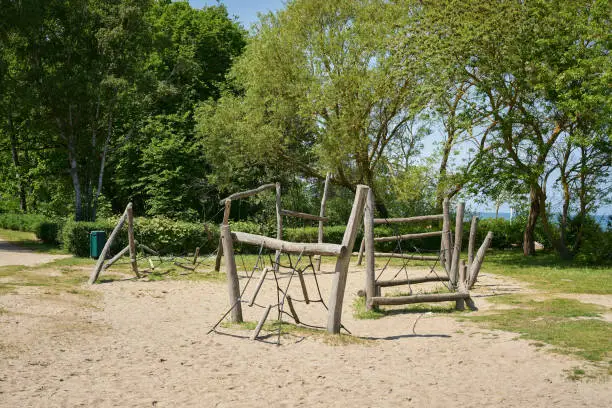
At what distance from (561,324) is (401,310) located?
298 centimetres

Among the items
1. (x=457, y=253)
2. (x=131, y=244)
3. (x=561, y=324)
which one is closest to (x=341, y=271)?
(x=561, y=324)

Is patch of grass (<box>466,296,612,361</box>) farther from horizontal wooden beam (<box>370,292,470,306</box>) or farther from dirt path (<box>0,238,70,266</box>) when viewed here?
dirt path (<box>0,238,70,266</box>)

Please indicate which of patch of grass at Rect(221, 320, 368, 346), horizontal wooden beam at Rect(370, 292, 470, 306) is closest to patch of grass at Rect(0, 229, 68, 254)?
patch of grass at Rect(221, 320, 368, 346)

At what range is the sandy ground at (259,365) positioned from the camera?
20.0ft

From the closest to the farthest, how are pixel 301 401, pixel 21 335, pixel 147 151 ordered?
pixel 301 401 → pixel 21 335 → pixel 147 151

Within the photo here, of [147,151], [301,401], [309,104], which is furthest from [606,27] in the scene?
[147,151]

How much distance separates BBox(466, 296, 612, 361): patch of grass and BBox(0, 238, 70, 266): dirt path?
45.3ft

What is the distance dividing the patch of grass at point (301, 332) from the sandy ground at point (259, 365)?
163 mm

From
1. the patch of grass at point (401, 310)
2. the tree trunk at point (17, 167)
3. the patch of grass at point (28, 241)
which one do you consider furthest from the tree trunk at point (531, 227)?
the tree trunk at point (17, 167)

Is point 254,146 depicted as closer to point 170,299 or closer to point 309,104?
point 309,104

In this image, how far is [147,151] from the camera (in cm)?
3133

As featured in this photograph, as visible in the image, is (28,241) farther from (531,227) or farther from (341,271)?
(341,271)

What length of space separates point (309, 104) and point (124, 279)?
14.2 meters

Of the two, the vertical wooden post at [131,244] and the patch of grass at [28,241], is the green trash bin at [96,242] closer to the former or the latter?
the patch of grass at [28,241]
